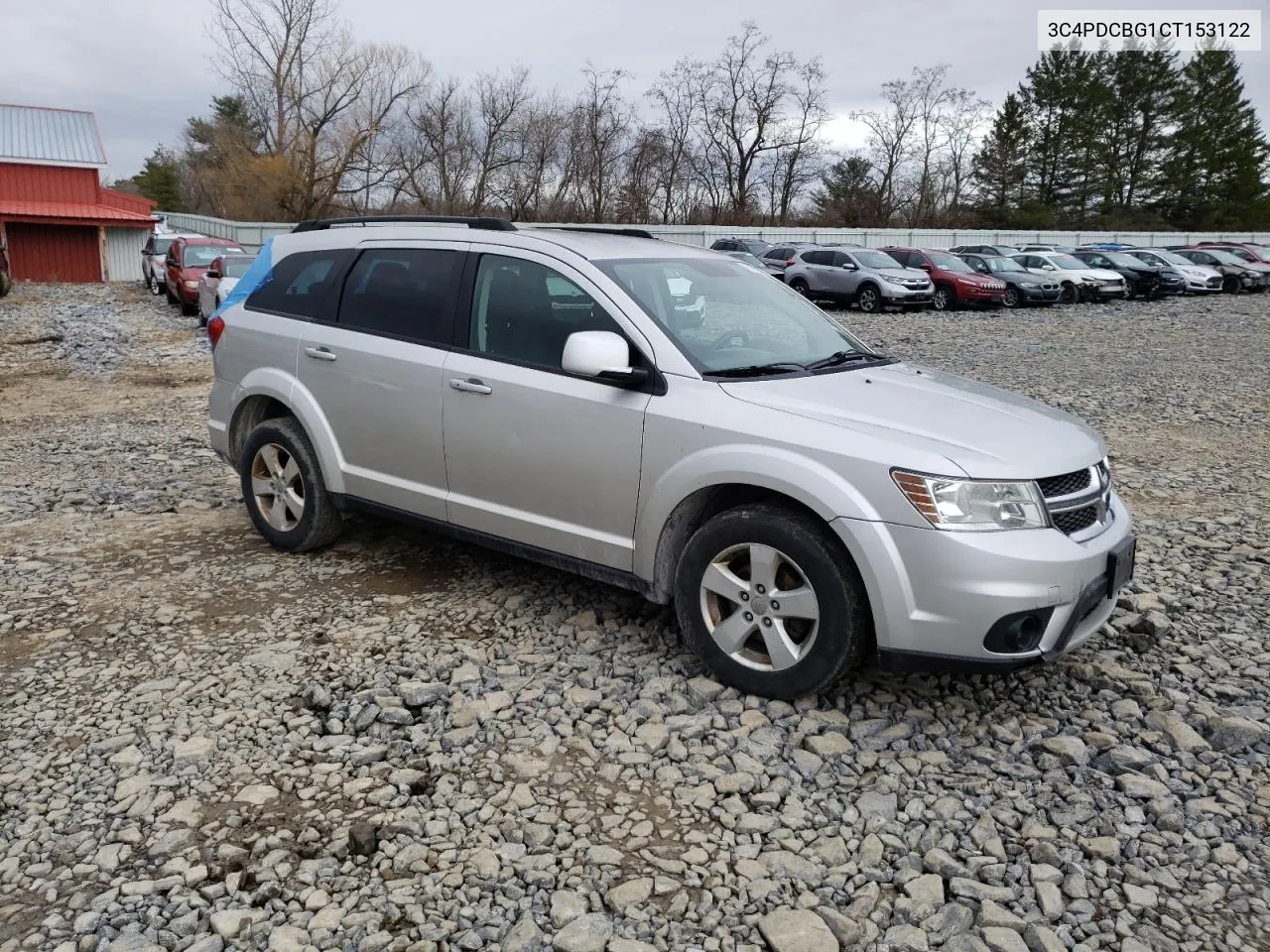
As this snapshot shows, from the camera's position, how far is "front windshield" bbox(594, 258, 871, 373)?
14.6 feet

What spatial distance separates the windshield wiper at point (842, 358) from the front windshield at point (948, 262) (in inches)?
865

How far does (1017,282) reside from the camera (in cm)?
2625

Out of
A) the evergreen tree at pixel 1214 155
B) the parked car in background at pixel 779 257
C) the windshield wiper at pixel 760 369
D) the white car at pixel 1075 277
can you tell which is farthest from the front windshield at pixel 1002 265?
the evergreen tree at pixel 1214 155

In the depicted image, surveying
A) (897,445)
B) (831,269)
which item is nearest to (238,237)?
(831,269)

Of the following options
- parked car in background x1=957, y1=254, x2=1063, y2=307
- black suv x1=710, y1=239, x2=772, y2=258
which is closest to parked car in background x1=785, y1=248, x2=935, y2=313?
parked car in background x1=957, y1=254, x2=1063, y2=307

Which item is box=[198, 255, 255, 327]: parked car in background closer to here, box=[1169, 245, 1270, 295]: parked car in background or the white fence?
the white fence

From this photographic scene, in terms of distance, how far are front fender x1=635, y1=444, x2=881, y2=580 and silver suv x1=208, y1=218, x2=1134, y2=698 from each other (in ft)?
0.03

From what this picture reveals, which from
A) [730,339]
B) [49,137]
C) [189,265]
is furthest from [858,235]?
[730,339]

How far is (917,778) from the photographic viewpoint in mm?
3619

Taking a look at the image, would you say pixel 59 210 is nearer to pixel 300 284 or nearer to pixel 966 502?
pixel 300 284

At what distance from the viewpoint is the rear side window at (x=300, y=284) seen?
5.61 meters

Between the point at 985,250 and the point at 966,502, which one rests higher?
the point at 985,250

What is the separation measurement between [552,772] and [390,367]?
92.5 inches

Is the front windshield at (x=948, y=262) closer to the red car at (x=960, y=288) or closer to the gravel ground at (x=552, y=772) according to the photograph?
the red car at (x=960, y=288)
